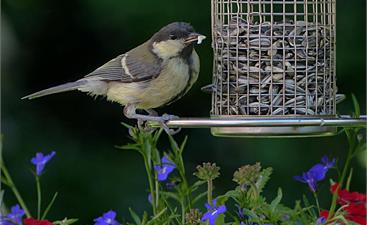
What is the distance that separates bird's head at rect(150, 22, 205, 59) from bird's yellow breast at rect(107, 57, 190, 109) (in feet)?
0.12

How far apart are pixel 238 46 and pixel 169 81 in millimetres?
351

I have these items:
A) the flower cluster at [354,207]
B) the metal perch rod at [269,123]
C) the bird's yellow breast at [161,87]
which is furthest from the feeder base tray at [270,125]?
the bird's yellow breast at [161,87]

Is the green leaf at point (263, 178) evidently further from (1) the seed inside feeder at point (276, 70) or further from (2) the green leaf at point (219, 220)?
(1) the seed inside feeder at point (276, 70)

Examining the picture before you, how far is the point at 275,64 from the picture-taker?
3844mm

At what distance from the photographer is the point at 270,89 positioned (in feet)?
12.6

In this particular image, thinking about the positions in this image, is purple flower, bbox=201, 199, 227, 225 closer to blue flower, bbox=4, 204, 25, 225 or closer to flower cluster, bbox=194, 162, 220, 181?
flower cluster, bbox=194, 162, 220, 181

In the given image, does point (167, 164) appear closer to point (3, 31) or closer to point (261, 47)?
point (261, 47)

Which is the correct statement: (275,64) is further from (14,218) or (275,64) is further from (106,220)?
(14,218)

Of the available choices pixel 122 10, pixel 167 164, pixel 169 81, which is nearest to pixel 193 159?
pixel 122 10

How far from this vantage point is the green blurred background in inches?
221

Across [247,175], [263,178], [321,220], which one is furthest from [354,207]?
[247,175]

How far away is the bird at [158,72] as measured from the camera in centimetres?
404

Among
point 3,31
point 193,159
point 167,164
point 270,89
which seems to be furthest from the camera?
point 193,159

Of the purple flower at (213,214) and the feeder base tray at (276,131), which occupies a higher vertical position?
the feeder base tray at (276,131)
